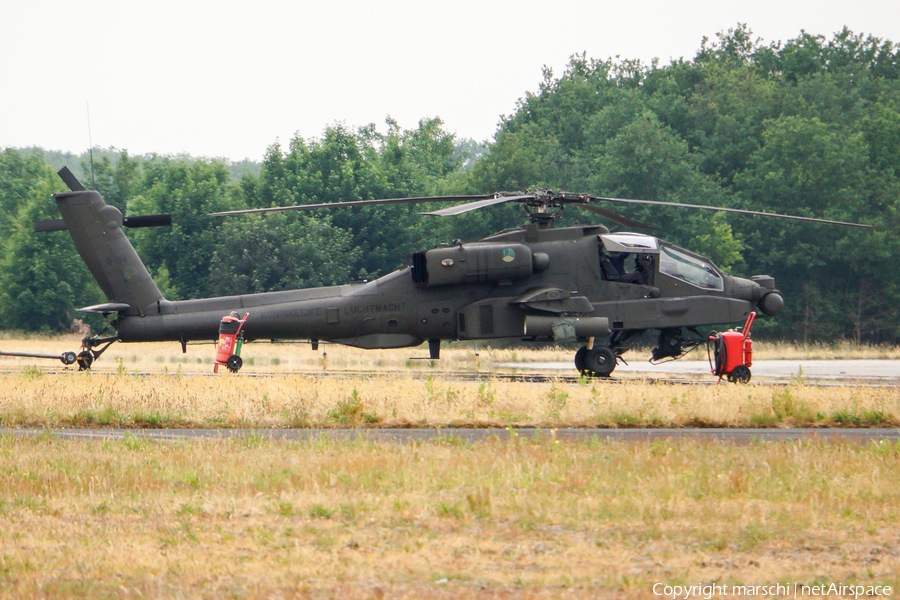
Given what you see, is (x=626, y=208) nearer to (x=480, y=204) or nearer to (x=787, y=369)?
(x=787, y=369)

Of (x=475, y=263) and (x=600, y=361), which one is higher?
(x=475, y=263)

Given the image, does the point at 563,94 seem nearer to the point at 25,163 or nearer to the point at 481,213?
the point at 481,213

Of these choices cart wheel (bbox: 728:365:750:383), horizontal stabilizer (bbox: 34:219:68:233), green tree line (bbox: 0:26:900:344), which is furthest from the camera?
green tree line (bbox: 0:26:900:344)

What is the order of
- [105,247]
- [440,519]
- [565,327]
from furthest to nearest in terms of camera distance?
[105,247] < [565,327] < [440,519]

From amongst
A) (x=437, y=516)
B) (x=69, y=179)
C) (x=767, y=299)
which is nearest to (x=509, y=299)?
(x=767, y=299)

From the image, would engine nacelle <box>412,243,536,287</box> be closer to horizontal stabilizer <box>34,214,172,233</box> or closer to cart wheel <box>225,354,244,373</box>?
cart wheel <box>225,354,244,373</box>

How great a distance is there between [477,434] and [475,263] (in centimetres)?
762

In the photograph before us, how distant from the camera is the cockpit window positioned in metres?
20.8

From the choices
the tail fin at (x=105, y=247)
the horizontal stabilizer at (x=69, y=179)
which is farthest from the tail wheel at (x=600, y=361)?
the horizontal stabilizer at (x=69, y=179)

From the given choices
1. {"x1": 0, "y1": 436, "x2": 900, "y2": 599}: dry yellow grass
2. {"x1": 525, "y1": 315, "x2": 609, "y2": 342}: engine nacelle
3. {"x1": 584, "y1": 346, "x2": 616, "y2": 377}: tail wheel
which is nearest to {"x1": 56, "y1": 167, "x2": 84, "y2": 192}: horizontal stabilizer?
{"x1": 525, "y1": 315, "x2": 609, "y2": 342}: engine nacelle

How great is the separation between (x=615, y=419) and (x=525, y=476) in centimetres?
532

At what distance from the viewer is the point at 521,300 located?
20375 millimetres

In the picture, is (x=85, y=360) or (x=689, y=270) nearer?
(x=689, y=270)

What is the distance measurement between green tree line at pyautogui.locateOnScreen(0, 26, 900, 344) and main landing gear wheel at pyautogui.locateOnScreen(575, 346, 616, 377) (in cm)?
3282
